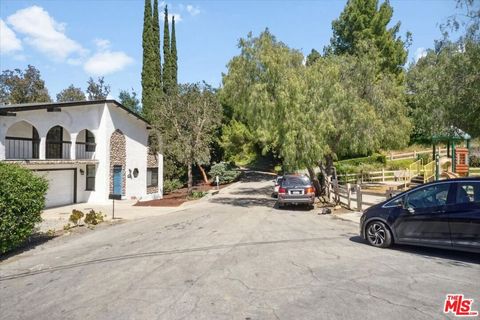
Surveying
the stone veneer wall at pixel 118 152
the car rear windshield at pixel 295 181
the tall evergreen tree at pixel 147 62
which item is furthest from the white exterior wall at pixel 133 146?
the tall evergreen tree at pixel 147 62

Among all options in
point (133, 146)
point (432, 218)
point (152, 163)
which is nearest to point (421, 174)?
point (432, 218)

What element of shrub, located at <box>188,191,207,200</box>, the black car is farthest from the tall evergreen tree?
the black car

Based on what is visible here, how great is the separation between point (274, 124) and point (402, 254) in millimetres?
11262

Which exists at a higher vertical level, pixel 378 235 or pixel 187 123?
pixel 187 123

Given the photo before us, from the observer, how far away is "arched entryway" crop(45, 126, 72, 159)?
890 inches

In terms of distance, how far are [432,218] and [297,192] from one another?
9964mm

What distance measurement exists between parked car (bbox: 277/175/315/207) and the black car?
27.6ft

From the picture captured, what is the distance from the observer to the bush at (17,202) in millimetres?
9335

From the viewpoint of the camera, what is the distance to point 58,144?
76.5ft

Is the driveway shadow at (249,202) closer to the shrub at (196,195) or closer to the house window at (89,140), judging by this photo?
the shrub at (196,195)

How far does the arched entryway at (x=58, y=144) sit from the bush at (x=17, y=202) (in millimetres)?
12834

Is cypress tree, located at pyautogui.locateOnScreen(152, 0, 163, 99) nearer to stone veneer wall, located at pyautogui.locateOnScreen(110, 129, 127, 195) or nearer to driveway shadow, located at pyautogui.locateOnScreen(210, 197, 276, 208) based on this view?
stone veneer wall, located at pyautogui.locateOnScreen(110, 129, 127, 195)

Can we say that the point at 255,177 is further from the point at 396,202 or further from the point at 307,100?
the point at 396,202

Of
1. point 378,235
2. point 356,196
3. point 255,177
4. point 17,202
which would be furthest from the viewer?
point 255,177
